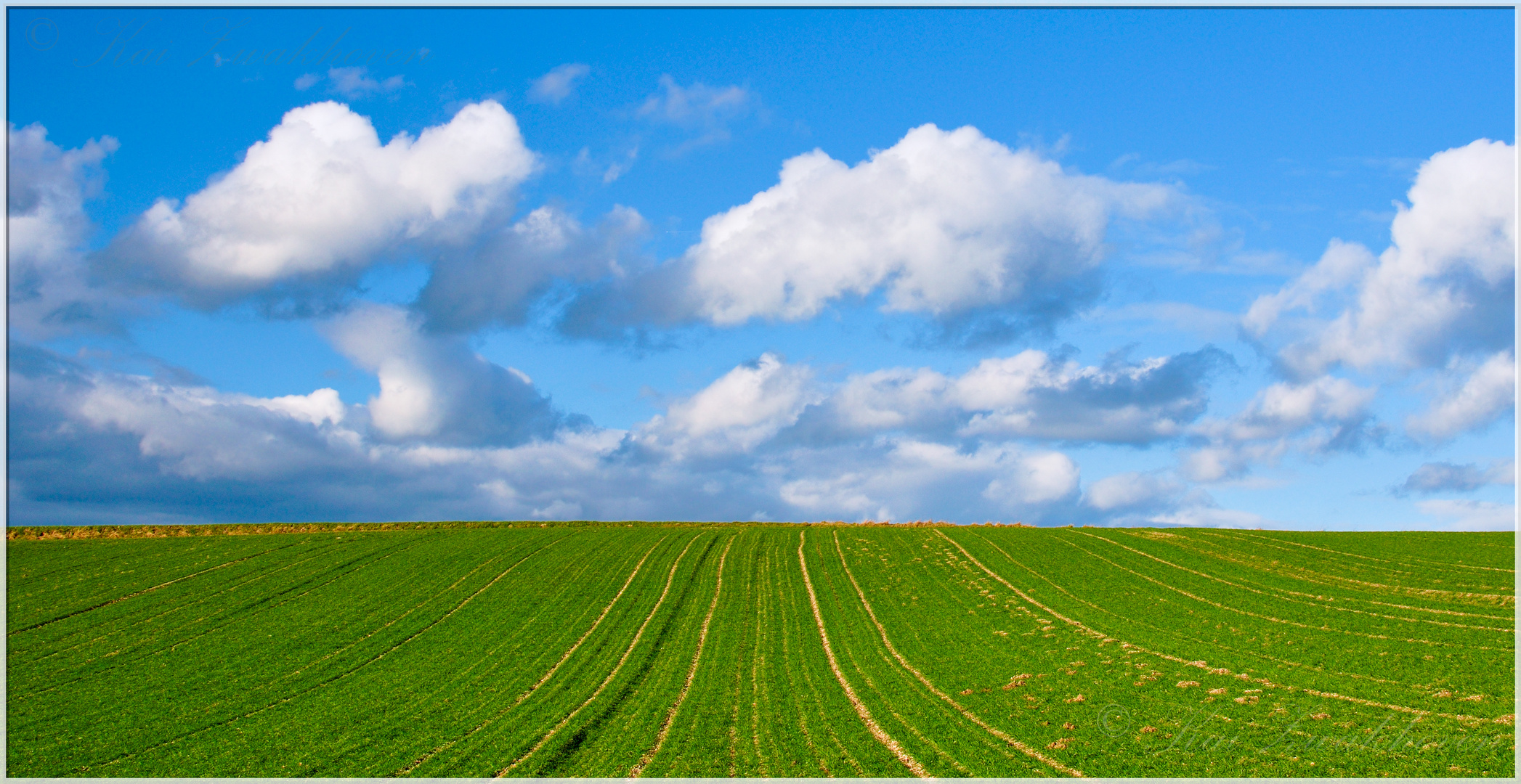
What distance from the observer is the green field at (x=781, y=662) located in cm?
1956

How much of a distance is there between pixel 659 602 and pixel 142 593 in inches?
1084

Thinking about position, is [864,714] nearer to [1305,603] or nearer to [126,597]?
[1305,603]

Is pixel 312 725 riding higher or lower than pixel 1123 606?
lower

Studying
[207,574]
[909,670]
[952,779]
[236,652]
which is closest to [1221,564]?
[909,670]

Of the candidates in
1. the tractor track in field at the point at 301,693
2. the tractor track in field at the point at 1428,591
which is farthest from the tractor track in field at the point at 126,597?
the tractor track in field at the point at 1428,591

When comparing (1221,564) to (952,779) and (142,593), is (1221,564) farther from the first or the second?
(142,593)

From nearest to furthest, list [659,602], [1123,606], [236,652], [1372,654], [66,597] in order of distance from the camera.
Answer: [1372,654] < [236,652] < [1123,606] < [659,602] < [66,597]

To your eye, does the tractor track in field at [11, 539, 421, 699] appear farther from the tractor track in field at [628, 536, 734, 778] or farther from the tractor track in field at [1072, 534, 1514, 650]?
the tractor track in field at [1072, 534, 1514, 650]

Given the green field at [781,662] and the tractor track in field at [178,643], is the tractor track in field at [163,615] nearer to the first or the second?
the green field at [781,662]

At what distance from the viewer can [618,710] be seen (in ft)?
76.9

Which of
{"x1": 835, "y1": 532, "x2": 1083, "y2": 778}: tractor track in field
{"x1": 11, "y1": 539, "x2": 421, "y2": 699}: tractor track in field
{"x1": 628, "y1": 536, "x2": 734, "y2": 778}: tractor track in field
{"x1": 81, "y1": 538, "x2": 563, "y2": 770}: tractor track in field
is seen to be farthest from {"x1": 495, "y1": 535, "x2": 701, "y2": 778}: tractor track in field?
{"x1": 11, "y1": 539, "x2": 421, "y2": 699}: tractor track in field

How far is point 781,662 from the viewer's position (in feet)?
93.0

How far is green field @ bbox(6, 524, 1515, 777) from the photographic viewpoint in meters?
19.6

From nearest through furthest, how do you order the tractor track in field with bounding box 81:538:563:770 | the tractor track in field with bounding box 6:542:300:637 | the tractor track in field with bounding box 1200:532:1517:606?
the tractor track in field with bounding box 81:538:563:770 → the tractor track in field with bounding box 1200:532:1517:606 → the tractor track in field with bounding box 6:542:300:637
